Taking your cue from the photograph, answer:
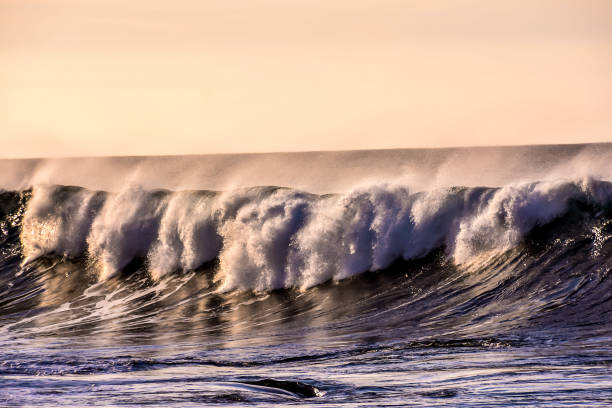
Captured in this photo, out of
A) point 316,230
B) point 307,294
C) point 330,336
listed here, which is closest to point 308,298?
point 307,294

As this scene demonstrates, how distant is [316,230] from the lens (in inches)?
800

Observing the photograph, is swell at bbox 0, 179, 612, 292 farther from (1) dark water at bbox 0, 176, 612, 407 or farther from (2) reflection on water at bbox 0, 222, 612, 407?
(2) reflection on water at bbox 0, 222, 612, 407

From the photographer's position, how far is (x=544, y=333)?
13.4 m

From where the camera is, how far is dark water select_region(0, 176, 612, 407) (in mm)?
10734

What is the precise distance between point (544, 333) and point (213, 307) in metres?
7.15

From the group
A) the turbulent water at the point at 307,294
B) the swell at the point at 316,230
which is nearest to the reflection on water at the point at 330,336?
the turbulent water at the point at 307,294

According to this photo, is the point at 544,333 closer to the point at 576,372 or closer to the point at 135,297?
the point at 576,372

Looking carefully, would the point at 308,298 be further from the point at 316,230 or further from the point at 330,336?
the point at 330,336

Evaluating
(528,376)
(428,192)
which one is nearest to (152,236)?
(428,192)

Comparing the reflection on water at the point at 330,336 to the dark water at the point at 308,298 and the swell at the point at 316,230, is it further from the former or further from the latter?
the swell at the point at 316,230

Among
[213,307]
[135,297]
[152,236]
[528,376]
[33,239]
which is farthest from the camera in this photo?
[33,239]

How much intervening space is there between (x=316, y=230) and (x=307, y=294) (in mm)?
2157

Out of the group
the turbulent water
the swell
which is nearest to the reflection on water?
the turbulent water

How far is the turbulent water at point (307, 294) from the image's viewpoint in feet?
35.4
